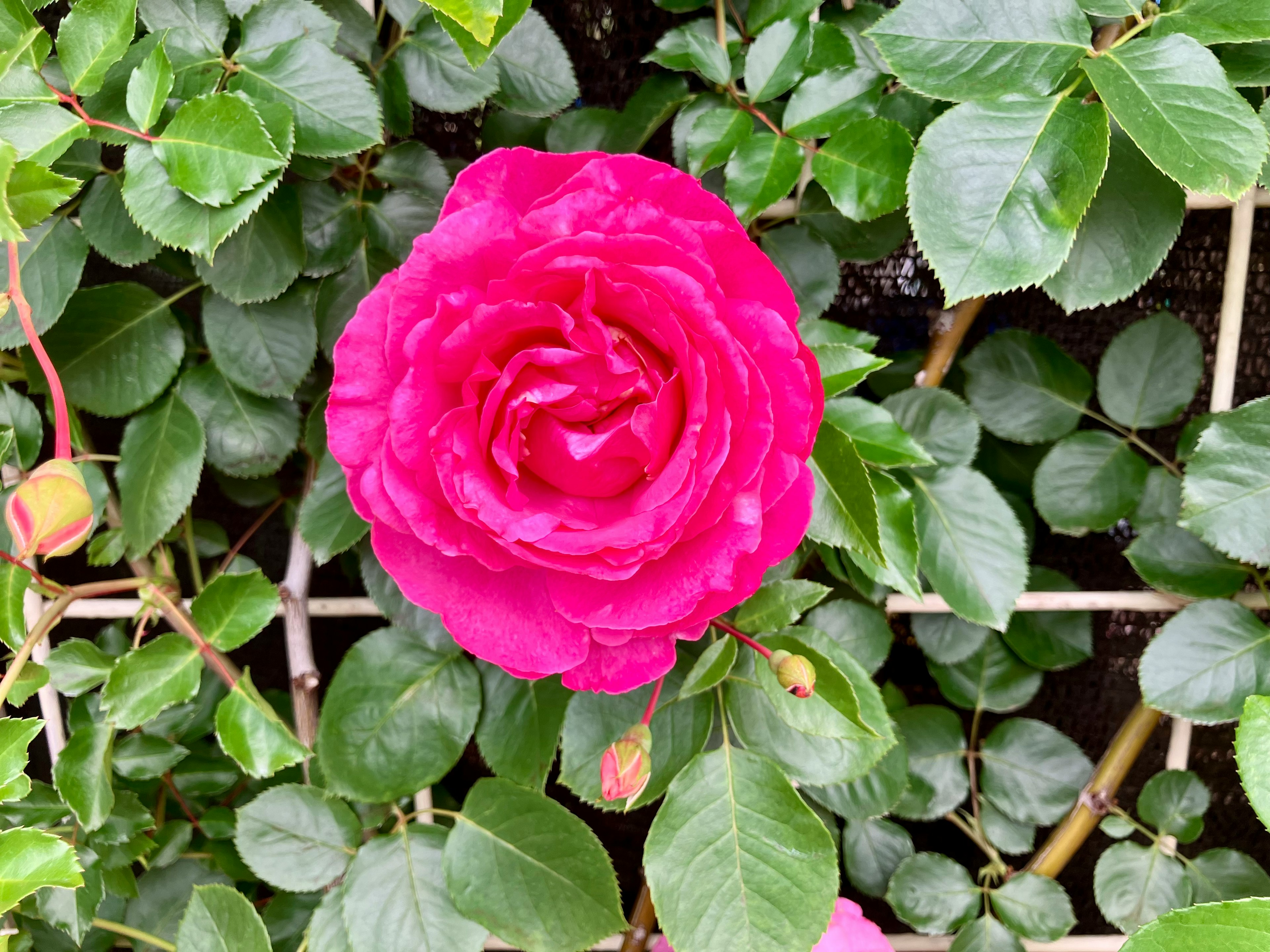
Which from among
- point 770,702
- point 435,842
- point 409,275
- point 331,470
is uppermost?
point 409,275

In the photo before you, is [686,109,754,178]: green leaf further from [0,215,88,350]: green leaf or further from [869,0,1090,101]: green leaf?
[0,215,88,350]: green leaf

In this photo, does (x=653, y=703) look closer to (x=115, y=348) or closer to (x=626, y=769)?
(x=626, y=769)

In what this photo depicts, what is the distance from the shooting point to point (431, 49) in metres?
0.54

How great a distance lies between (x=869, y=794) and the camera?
65 cm

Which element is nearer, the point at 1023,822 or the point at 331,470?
the point at 331,470

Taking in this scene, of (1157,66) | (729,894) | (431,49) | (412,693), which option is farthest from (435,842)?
(1157,66)

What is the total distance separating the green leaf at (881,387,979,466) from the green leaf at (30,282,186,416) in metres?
0.52

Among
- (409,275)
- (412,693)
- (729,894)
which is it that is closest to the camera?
(409,275)

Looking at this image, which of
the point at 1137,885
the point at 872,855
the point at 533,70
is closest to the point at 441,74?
the point at 533,70

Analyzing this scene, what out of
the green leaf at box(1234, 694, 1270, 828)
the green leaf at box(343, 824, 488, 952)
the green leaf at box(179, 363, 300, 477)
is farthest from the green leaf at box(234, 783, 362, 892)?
the green leaf at box(1234, 694, 1270, 828)

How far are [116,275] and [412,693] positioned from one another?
0.40 meters

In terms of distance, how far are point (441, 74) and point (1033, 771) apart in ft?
2.39

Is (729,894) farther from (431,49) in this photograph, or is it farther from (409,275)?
(431,49)

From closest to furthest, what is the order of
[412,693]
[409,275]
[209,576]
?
[409,275]
[412,693]
[209,576]
